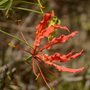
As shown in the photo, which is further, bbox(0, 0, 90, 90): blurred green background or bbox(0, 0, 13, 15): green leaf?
bbox(0, 0, 90, 90): blurred green background

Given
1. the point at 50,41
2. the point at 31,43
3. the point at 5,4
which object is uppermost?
the point at 5,4

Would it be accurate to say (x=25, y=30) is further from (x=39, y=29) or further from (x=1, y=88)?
(x=39, y=29)

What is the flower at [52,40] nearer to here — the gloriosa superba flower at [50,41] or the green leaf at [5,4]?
the gloriosa superba flower at [50,41]

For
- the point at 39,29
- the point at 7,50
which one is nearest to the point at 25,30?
the point at 7,50

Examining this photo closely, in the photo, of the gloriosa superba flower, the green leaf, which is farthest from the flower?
the green leaf

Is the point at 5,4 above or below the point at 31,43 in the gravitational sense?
above

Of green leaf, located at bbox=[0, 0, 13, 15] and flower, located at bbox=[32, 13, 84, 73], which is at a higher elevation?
green leaf, located at bbox=[0, 0, 13, 15]

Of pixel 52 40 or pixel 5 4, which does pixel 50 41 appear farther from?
pixel 5 4

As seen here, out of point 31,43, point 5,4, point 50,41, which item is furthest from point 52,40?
point 31,43

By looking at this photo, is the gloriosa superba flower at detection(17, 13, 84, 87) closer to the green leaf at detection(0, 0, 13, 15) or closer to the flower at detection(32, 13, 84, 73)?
the flower at detection(32, 13, 84, 73)
